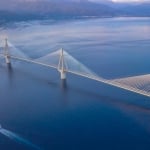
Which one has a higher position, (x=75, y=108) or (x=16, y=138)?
(x=75, y=108)

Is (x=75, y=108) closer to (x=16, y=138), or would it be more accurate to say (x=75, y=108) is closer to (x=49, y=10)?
(x=16, y=138)

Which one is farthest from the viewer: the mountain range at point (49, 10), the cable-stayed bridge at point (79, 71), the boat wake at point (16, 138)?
the mountain range at point (49, 10)

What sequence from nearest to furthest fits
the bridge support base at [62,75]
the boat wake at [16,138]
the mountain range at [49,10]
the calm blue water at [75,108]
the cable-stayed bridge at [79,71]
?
1. the boat wake at [16,138]
2. the calm blue water at [75,108]
3. the cable-stayed bridge at [79,71]
4. the bridge support base at [62,75]
5. the mountain range at [49,10]

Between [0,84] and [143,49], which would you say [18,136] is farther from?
[143,49]

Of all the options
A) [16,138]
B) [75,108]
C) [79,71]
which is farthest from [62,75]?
[16,138]

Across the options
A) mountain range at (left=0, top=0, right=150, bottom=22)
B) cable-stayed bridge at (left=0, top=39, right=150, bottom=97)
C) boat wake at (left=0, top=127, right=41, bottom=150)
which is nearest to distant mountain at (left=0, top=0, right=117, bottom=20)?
mountain range at (left=0, top=0, right=150, bottom=22)

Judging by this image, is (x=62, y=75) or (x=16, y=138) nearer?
(x=16, y=138)

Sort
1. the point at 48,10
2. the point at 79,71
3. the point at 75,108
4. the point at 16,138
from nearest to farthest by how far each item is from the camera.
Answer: the point at 16,138 < the point at 75,108 < the point at 79,71 < the point at 48,10

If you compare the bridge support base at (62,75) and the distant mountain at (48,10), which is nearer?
the bridge support base at (62,75)

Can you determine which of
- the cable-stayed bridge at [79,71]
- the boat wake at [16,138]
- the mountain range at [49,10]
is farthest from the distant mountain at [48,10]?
the boat wake at [16,138]

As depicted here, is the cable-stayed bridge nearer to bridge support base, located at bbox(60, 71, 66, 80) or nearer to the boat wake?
bridge support base, located at bbox(60, 71, 66, 80)

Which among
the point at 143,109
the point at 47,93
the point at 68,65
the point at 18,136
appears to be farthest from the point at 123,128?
the point at 68,65

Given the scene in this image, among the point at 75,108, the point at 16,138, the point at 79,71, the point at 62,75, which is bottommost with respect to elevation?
the point at 16,138

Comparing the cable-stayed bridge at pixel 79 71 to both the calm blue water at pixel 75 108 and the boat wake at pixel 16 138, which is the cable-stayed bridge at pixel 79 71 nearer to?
the calm blue water at pixel 75 108
